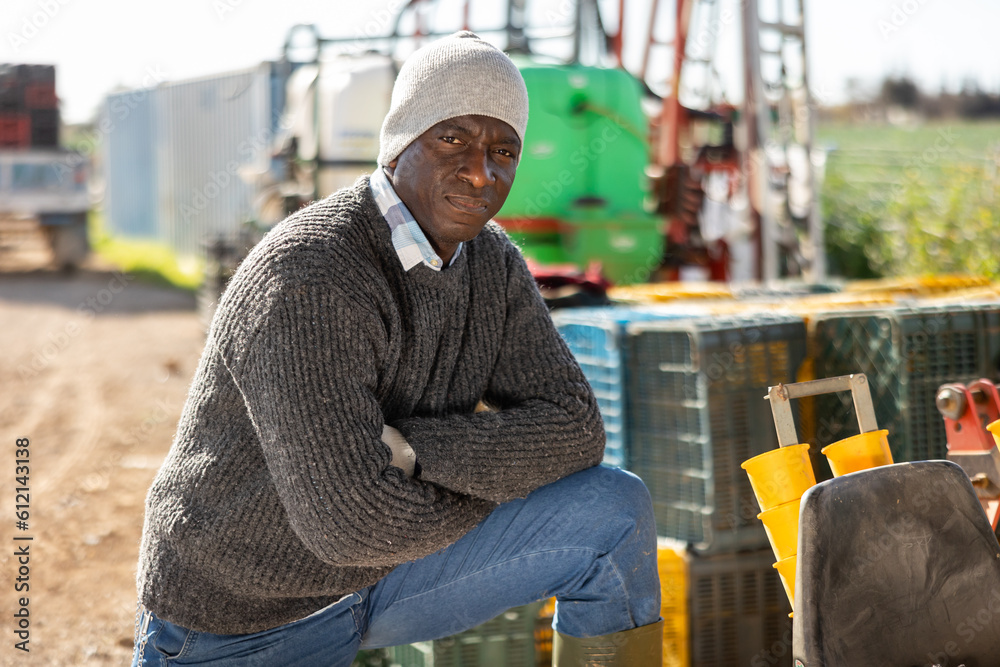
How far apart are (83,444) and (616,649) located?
199 inches

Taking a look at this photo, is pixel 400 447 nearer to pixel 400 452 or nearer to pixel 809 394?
pixel 400 452

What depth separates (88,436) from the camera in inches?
249

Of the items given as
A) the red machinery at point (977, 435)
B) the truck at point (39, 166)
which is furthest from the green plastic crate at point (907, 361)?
the truck at point (39, 166)

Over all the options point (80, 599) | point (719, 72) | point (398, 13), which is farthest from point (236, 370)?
point (719, 72)

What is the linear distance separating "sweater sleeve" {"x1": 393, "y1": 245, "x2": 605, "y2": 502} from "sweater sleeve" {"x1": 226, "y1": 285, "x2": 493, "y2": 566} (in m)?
0.11

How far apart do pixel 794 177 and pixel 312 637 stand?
7659 mm

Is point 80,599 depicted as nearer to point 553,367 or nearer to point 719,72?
point 553,367

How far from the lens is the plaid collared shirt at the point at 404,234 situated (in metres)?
1.98

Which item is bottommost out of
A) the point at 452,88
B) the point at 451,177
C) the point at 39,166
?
the point at 451,177

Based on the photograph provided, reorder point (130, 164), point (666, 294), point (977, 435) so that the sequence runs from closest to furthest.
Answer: point (977, 435) → point (666, 294) → point (130, 164)

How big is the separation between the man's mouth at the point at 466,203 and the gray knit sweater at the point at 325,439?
146 mm

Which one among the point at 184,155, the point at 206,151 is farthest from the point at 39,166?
the point at 184,155

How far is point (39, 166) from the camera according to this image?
48.8 feet

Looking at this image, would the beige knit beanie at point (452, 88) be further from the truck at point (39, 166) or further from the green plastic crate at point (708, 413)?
the truck at point (39, 166)
